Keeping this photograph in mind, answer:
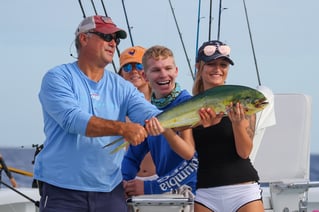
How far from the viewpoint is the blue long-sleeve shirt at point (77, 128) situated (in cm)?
403

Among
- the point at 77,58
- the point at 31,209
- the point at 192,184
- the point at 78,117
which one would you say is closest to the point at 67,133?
the point at 78,117

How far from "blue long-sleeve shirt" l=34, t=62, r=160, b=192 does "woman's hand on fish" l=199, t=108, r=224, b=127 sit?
0.27 m

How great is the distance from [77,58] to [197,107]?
78 cm

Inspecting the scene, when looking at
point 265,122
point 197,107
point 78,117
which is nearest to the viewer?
point 78,117

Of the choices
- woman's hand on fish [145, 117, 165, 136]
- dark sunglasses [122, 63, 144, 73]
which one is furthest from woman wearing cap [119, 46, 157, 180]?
woman's hand on fish [145, 117, 165, 136]

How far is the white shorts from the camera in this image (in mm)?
4562

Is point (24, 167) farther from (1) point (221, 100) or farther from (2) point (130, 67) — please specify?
(1) point (221, 100)

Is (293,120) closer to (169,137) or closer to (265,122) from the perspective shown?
(265,122)

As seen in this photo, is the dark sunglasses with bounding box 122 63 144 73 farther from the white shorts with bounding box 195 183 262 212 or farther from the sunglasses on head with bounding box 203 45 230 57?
the white shorts with bounding box 195 183 262 212

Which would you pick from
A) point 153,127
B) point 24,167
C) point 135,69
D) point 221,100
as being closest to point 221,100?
point 221,100

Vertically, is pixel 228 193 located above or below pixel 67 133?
below

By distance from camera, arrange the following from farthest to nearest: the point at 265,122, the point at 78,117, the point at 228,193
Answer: the point at 265,122 → the point at 228,193 → the point at 78,117

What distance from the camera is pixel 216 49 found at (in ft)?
15.8

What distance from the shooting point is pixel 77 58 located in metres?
4.36
